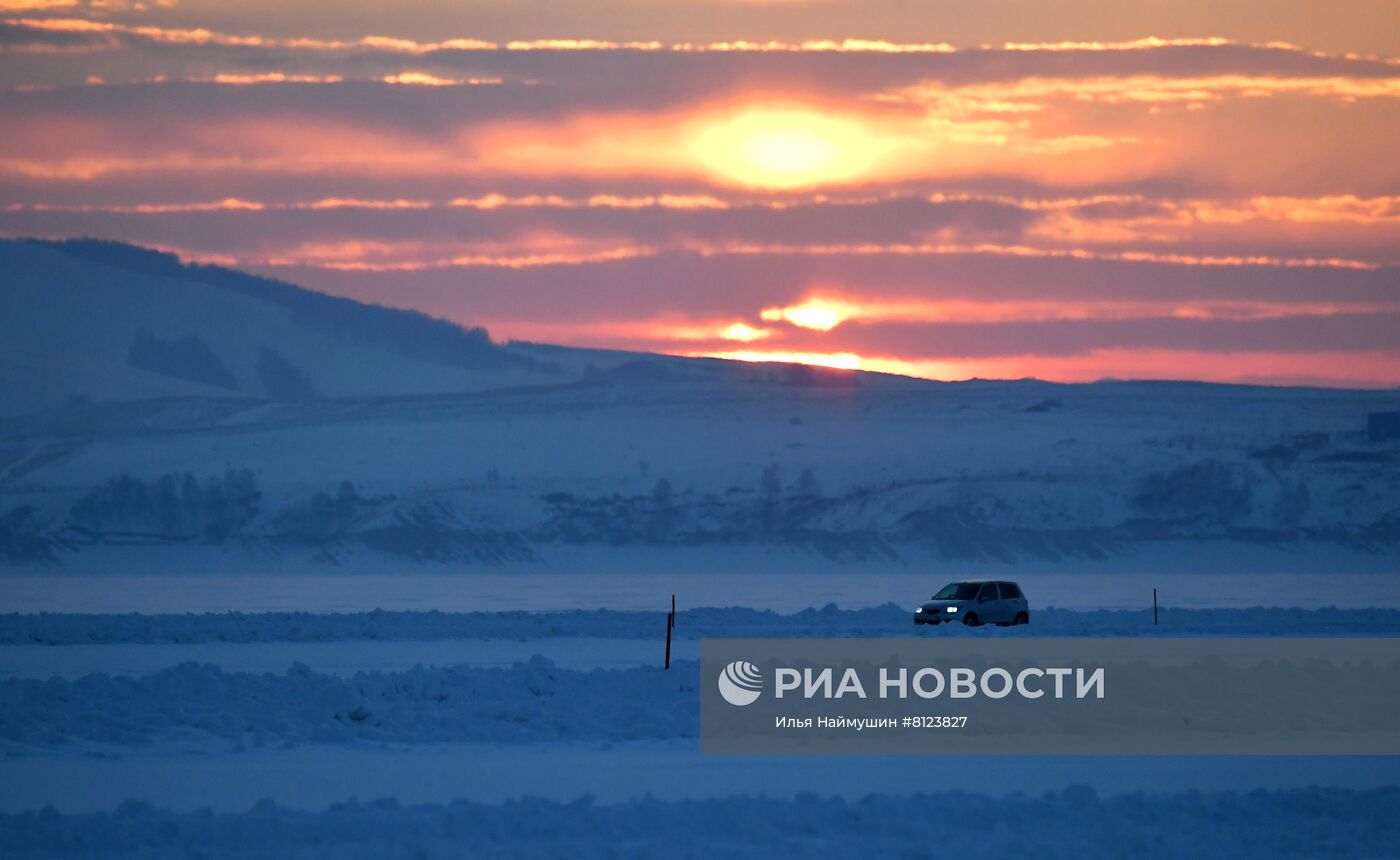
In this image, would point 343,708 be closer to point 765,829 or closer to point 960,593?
point 765,829

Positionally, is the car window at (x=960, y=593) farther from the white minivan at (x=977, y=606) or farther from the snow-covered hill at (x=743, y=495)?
the snow-covered hill at (x=743, y=495)

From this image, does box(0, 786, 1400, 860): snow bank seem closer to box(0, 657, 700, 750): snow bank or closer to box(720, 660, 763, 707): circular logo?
box(0, 657, 700, 750): snow bank

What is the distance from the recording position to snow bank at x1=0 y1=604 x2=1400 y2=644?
33281mm

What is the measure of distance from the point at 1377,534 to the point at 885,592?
309 ft

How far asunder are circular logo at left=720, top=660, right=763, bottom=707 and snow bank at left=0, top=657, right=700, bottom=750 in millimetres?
421

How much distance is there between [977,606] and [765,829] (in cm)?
2594

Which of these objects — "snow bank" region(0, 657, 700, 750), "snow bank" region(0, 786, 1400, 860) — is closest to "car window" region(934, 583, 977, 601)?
"snow bank" region(0, 657, 700, 750)

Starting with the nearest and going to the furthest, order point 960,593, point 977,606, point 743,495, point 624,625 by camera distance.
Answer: point 624,625 → point 977,606 → point 960,593 → point 743,495

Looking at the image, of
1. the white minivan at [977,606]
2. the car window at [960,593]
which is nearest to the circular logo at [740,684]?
the white minivan at [977,606]

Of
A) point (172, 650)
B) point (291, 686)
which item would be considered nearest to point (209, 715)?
point (291, 686)

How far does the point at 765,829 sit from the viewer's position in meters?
12.9

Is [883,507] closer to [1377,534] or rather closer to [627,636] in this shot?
[1377,534]

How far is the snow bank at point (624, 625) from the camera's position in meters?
33.3

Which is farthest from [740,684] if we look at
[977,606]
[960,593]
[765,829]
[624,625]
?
[960,593]
